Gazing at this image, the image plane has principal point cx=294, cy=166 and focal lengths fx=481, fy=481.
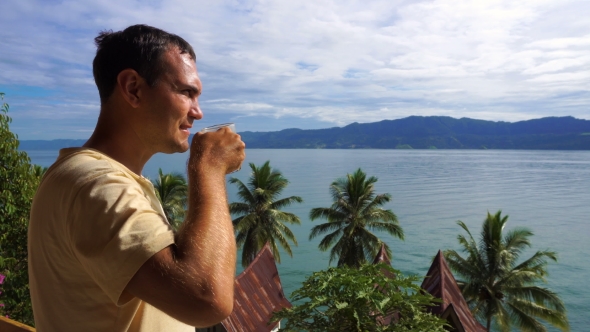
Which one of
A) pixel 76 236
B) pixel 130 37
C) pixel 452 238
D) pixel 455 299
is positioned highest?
pixel 130 37

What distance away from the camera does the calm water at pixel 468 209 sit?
7000cm

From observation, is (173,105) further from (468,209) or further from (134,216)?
(468,209)

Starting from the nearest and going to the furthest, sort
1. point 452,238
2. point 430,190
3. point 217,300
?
point 217,300, point 452,238, point 430,190

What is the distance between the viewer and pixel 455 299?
25.8 m

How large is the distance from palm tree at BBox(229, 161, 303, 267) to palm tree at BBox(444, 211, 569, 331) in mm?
14025

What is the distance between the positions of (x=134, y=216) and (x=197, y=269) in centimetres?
18

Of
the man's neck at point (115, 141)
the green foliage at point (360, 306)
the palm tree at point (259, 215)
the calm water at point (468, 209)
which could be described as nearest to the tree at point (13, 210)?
the man's neck at point (115, 141)

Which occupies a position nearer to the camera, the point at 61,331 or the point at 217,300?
the point at 217,300

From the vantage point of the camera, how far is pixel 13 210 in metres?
7.66

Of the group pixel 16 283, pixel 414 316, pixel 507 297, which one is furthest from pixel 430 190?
pixel 16 283

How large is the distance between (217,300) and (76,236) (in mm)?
337

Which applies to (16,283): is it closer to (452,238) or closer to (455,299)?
(455,299)

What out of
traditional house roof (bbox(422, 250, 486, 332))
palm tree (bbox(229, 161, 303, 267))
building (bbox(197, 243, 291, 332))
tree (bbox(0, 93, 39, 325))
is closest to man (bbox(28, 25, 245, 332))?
tree (bbox(0, 93, 39, 325))

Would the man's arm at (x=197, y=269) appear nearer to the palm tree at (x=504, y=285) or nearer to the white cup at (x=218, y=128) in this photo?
the white cup at (x=218, y=128)
